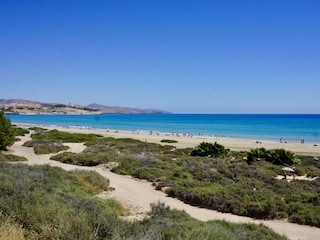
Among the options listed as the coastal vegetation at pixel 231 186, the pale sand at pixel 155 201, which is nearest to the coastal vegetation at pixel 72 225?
the pale sand at pixel 155 201

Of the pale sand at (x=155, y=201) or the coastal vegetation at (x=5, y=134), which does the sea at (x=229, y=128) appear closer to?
the coastal vegetation at (x=5, y=134)

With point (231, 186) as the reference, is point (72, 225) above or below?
above

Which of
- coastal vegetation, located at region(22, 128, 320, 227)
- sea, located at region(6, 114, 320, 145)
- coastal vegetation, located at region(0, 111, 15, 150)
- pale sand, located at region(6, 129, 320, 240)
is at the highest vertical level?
coastal vegetation, located at region(0, 111, 15, 150)

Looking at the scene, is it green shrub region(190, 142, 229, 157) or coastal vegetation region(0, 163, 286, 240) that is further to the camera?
green shrub region(190, 142, 229, 157)

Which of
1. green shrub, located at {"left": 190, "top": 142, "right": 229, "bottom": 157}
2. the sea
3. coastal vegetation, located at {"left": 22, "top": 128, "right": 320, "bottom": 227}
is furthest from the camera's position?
the sea

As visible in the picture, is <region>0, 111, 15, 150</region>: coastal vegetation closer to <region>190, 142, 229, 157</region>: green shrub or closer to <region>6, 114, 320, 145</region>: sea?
<region>190, 142, 229, 157</region>: green shrub

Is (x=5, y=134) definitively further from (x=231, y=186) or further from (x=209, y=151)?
(x=231, y=186)

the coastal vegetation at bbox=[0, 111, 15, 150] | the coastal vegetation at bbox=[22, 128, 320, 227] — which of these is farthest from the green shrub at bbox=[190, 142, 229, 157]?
the coastal vegetation at bbox=[0, 111, 15, 150]

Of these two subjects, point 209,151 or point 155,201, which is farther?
point 209,151

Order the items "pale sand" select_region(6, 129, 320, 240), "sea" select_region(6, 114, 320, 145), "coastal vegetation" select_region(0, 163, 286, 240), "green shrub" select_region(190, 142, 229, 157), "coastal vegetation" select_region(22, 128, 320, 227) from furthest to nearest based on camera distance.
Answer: "sea" select_region(6, 114, 320, 145) < "green shrub" select_region(190, 142, 229, 157) < "coastal vegetation" select_region(22, 128, 320, 227) < "pale sand" select_region(6, 129, 320, 240) < "coastal vegetation" select_region(0, 163, 286, 240)

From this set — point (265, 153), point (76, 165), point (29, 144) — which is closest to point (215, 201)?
point (76, 165)

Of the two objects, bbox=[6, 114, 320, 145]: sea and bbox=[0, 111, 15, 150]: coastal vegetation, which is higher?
bbox=[0, 111, 15, 150]: coastal vegetation

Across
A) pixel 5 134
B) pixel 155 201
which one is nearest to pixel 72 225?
pixel 155 201

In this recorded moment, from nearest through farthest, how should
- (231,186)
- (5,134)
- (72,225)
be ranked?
1. (72,225)
2. (231,186)
3. (5,134)
